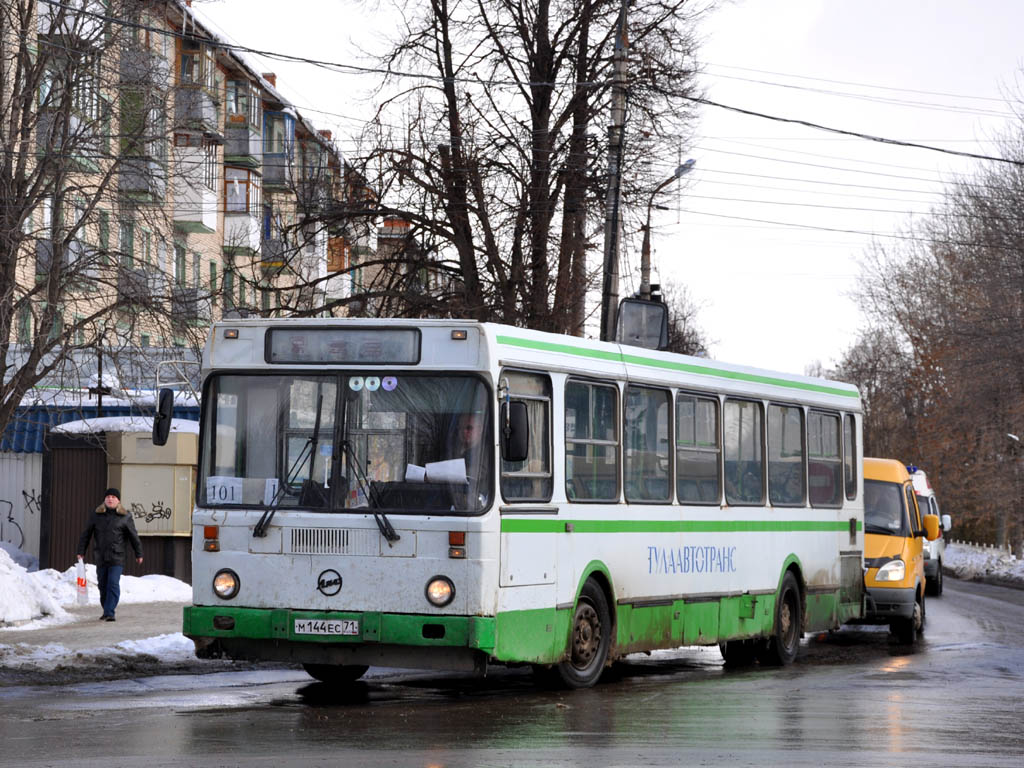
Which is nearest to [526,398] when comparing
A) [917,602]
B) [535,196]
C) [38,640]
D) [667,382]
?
[667,382]

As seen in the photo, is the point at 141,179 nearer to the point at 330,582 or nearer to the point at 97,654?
the point at 97,654

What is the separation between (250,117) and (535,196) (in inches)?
684

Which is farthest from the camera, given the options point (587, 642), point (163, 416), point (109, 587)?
point (109, 587)

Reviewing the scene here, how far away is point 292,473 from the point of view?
11.8 meters

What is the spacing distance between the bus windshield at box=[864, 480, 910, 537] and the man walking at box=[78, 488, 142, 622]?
28.9 feet

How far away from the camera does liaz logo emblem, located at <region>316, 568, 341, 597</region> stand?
457 inches

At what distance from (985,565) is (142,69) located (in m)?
35.8

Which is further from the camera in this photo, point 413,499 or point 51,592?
point 51,592

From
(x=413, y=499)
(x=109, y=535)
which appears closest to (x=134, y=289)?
(x=109, y=535)

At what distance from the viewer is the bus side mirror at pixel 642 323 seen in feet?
73.9

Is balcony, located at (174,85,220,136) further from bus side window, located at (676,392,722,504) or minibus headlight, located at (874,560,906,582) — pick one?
minibus headlight, located at (874,560,906,582)

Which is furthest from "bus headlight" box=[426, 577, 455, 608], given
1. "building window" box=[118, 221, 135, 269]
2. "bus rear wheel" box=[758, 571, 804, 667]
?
"building window" box=[118, 221, 135, 269]

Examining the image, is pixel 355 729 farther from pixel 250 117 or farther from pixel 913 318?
pixel 913 318

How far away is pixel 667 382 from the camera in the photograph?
1434 cm
